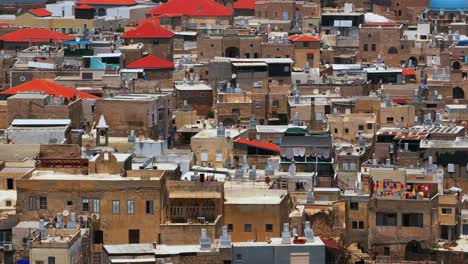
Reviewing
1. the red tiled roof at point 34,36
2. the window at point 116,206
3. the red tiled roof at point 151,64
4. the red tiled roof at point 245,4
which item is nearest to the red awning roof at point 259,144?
the window at point 116,206

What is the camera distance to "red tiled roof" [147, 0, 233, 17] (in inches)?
5192

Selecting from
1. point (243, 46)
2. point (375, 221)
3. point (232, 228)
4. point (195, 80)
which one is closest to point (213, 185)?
point (232, 228)

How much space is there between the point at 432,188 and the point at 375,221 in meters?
2.46

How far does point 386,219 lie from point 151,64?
38.1m

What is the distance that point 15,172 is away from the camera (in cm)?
6656

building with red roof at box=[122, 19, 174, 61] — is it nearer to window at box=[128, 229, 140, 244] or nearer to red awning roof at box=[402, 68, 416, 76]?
A: red awning roof at box=[402, 68, 416, 76]

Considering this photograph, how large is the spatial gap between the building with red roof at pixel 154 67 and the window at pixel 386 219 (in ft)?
117

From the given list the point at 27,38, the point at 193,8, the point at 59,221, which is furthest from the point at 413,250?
the point at 193,8

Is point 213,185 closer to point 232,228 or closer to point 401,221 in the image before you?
point 232,228

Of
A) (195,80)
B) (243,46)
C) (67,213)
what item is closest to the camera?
(67,213)

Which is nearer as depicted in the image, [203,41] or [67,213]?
[67,213]

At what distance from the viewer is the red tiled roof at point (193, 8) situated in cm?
13188

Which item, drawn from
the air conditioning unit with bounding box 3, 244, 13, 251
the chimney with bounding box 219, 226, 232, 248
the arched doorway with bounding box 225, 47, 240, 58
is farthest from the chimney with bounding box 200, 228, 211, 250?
the arched doorway with bounding box 225, 47, 240, 58

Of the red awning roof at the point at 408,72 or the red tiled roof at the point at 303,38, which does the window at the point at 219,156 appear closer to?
the red awning roof at the point at 408,72
